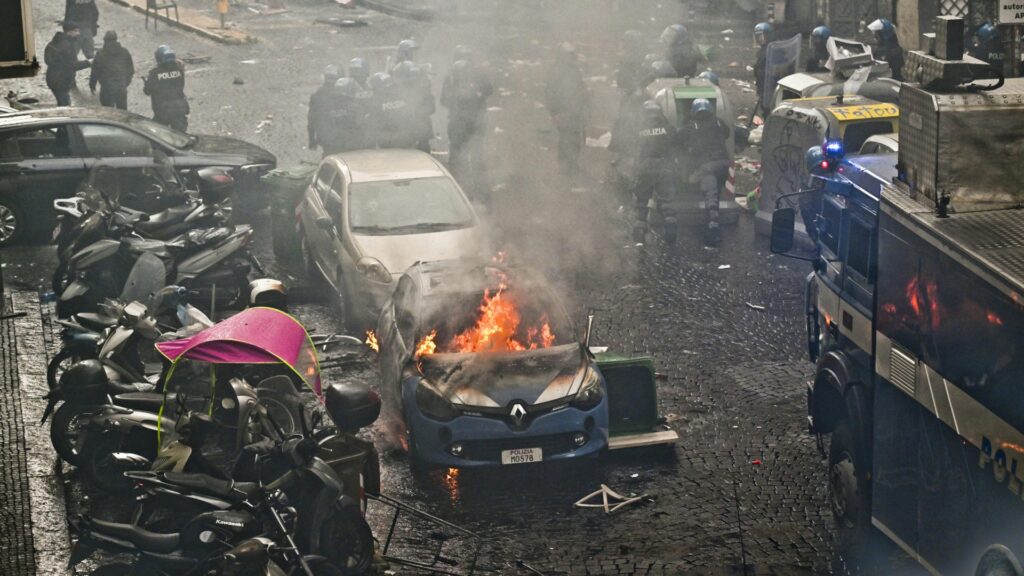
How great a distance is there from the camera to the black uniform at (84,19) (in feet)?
82.0

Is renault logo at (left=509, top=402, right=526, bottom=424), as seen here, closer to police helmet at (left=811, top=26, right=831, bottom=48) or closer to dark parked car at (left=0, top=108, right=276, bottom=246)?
dark parked car at (left=0, top=108, right=276, bottom=246)

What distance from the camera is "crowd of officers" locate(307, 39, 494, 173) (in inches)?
719

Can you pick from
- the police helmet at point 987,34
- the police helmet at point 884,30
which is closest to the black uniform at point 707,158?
the police helmet at point 884,30

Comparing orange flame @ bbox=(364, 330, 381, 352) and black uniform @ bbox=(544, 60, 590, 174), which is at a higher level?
black uniform @ bbox=(544, 60, 590, 174)

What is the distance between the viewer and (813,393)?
930 centimetres

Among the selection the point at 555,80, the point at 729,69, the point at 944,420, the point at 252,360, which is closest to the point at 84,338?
the point at 252,360

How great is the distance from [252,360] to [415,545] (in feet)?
5.70

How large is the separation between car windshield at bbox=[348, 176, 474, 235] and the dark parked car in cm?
331

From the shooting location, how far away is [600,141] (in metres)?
21.0

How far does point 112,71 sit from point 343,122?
461 cm

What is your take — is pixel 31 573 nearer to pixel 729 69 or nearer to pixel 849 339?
pixel 849 339

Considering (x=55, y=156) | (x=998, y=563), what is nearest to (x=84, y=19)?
(x=55, y=156)

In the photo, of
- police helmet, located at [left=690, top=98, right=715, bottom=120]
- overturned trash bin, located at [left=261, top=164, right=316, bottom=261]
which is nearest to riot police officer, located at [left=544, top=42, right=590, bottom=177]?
police helmet, located at [left=690, top=98, right=715, bottom=120]

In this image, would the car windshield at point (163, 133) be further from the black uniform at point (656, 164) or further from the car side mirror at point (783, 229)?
the car side mirror at point (783, 229)
